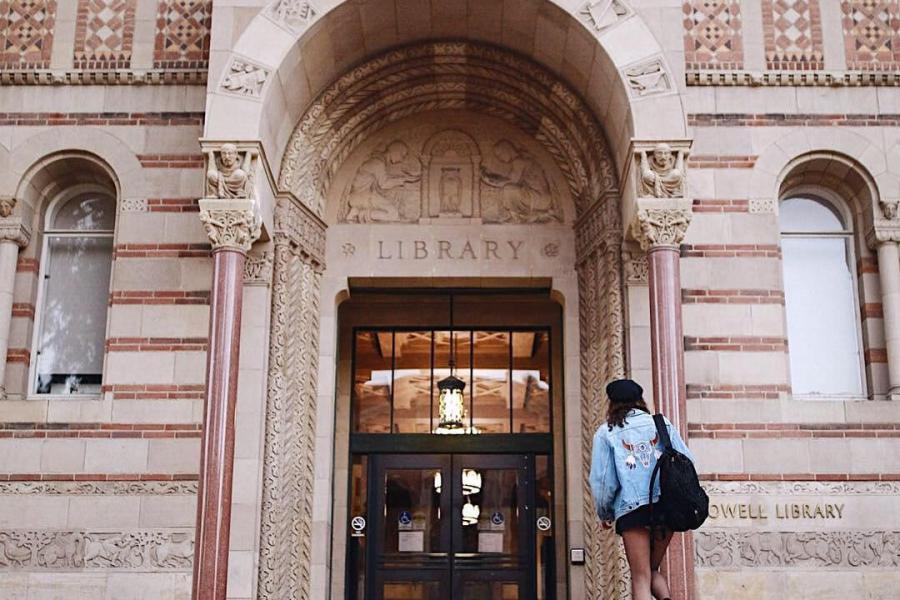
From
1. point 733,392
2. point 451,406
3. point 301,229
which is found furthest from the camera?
point 451,406

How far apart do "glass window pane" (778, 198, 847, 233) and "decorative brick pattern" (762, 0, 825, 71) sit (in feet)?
5.12

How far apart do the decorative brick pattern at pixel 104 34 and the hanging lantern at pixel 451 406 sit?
549cm

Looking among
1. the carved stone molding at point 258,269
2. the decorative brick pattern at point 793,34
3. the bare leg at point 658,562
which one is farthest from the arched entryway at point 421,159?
the bare leg at point 658,562

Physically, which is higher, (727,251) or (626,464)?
(727,251)

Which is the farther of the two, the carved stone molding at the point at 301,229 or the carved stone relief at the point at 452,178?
the carved stone relief at the point at 452,178

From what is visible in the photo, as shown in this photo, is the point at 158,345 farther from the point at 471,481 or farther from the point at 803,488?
the point at 803,488

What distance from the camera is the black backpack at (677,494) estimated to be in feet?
23.7

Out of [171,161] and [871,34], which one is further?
[871,34]

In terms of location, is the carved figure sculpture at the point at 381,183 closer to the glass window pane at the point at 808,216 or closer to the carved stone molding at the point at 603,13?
the carved stone molding at the point at 603,13

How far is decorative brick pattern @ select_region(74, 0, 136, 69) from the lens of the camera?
13227mm

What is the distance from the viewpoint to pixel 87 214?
44.1 ft

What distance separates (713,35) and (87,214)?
7.68m

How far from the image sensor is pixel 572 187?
1359 centimetres

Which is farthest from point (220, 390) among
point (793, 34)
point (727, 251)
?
point (793, 34)
